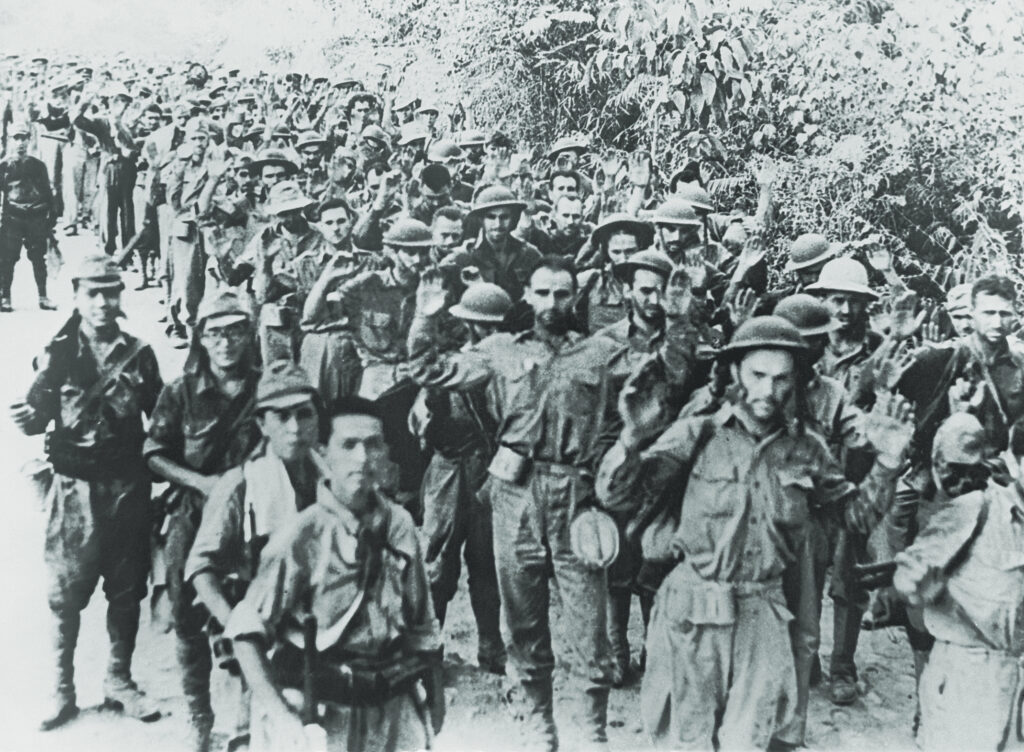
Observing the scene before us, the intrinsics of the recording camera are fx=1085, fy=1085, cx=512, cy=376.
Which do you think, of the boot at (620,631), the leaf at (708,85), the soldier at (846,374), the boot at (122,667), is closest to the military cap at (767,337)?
the soldier at (846,374)

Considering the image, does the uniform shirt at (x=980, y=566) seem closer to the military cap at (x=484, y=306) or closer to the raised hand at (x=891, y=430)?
the raised hand at (x=891, y=430)

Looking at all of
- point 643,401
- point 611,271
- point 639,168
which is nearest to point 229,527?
point 643,401

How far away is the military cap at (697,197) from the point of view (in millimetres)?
6129

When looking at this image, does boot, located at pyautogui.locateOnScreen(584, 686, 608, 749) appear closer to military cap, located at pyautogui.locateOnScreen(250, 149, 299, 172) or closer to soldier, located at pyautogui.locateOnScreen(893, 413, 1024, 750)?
soldier, located at pyautogui.locateOnScreen(893, 413, 1024, 750)

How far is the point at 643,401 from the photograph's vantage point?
5.04 m

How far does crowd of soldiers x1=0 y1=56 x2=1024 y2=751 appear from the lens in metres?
4.40

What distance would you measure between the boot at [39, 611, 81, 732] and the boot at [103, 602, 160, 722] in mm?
163

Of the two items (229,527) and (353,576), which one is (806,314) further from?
(229,527)

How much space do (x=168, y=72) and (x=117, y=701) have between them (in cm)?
385

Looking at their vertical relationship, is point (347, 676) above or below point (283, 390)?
below

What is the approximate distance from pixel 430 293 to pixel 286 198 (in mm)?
1583

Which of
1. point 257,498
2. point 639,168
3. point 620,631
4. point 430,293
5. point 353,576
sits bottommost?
point 620,631

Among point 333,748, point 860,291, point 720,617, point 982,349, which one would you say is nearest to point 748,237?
point 860,291

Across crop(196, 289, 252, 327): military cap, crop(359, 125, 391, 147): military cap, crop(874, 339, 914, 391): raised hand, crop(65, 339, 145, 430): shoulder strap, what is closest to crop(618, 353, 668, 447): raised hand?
crop(874, 339, 914, 391): raised hand
